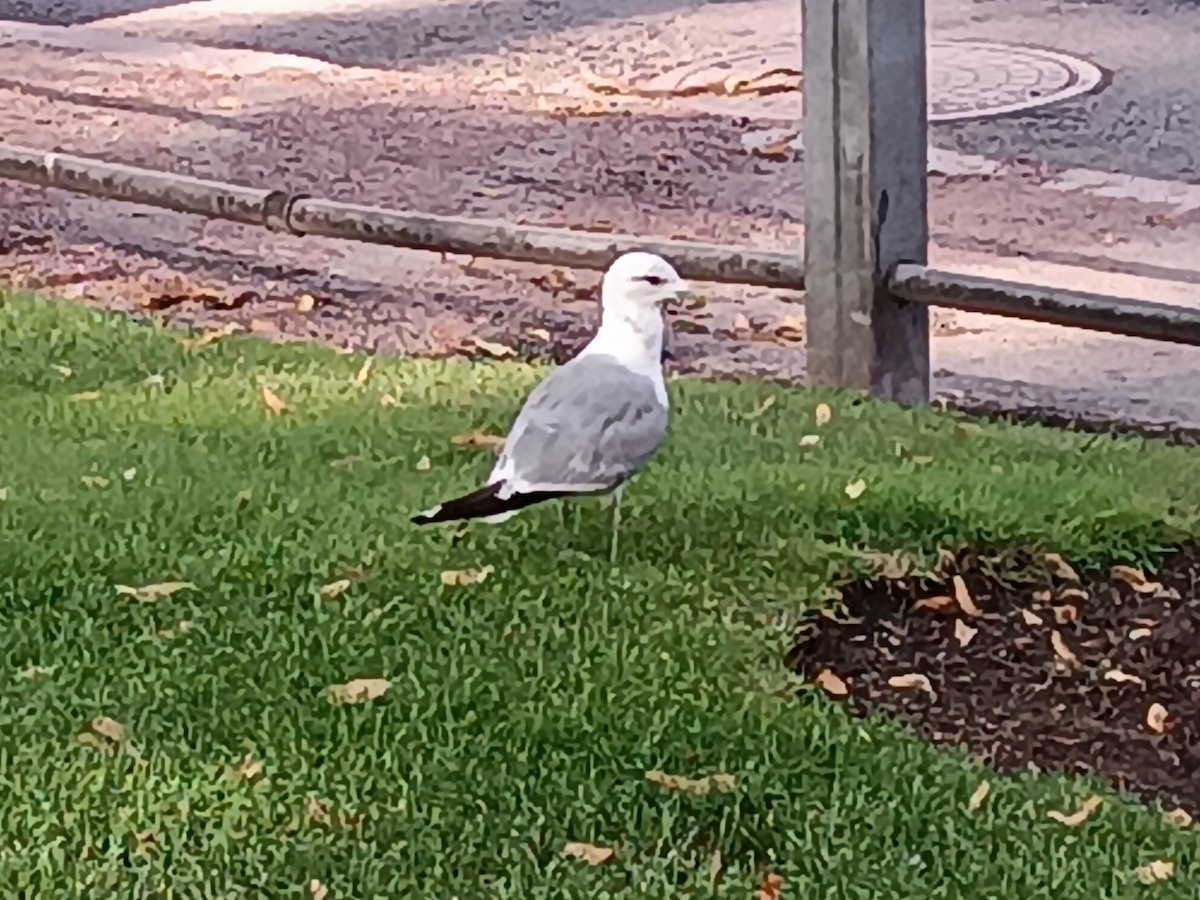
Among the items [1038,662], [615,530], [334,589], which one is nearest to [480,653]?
[334,589]

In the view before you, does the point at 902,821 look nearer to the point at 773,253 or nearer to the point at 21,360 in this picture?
the point at 773,253

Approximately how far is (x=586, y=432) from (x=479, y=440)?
42.6 inches

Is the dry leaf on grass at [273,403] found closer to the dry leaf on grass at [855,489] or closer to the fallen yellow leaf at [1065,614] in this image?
the dry leaf on grass at [855,489]

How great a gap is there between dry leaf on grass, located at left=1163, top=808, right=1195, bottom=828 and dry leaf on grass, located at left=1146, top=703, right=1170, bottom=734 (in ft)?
1.14

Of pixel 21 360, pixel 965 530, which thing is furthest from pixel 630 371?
pixel 21 360

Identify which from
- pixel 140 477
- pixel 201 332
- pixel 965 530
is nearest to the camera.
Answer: pixel 965 530

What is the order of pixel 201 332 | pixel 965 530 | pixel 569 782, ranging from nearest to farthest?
pixel 569 782, pixel 965 530, pixel 201 332

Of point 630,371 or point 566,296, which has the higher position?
point 630,371

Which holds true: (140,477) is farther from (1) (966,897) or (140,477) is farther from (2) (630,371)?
(1) (966,897)

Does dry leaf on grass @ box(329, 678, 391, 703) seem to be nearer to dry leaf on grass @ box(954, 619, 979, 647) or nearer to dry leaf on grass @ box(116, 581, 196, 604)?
dry leaf on grass @ box(116, 581, 196, 604)

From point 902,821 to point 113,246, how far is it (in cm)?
485

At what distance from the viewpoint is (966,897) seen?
334cm

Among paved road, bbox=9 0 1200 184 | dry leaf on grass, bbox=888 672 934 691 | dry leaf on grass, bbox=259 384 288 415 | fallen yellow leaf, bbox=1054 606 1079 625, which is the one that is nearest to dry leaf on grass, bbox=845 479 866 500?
fallen yellow leaf, bbox=1054 606 1079 625

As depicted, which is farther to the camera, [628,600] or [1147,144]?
[1147,144]
